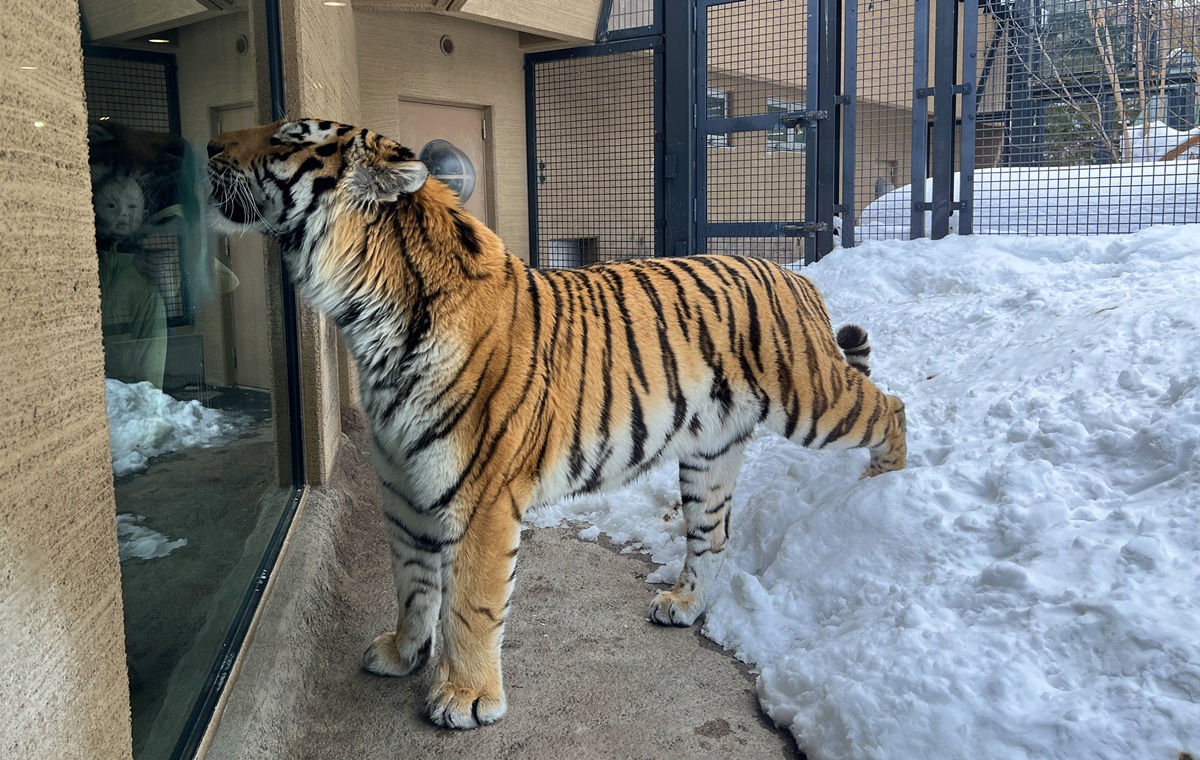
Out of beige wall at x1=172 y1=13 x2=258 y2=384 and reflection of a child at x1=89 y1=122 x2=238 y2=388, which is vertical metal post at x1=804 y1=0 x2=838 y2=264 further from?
reflection of a child at x1=89 y1=122 x2=238 y2=388

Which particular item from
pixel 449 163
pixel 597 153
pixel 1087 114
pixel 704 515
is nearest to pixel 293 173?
pixel 704 515

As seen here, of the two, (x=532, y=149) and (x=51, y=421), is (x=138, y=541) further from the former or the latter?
(x=532, y=149)

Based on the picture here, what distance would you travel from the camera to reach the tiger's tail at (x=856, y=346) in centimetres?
374

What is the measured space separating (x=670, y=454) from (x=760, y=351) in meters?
0.49

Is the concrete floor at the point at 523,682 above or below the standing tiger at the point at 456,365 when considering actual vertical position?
below

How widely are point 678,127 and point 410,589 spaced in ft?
16.9

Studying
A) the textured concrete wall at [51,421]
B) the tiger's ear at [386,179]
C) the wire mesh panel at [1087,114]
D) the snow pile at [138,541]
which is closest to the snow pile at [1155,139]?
the wire mesh panel at [1087,114]

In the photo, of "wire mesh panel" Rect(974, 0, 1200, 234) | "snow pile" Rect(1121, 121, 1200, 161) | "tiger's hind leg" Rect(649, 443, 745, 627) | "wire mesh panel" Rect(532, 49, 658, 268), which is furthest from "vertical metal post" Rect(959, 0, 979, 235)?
"tiger's hind leg" Rect(649, 443, 745, 627)

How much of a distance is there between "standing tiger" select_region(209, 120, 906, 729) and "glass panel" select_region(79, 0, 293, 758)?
0.30m

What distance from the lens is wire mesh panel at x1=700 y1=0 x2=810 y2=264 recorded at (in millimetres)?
6898

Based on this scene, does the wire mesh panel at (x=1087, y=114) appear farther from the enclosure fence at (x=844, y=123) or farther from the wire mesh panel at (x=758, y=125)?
the wire mesh panel at (x=758, y=125)

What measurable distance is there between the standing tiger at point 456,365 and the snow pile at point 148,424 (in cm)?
47

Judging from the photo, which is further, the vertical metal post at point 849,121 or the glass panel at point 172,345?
the vertical metal post at point 849,121

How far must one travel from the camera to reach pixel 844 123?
6.79 m
